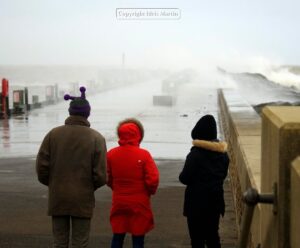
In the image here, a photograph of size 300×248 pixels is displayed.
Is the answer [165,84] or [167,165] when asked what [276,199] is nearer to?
[167,165]

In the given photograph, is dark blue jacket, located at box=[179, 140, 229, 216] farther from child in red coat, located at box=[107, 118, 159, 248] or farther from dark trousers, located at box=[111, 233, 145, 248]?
dark trousers, located at box=[111, 233, 145, 248]

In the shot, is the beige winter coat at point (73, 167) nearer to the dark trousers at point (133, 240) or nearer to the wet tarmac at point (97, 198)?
the dark trousers at point (133, 240)

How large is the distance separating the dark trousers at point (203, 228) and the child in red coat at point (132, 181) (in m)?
0.43

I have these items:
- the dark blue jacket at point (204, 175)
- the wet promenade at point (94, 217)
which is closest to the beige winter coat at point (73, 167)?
the dark blue jacket at point (204, 175)

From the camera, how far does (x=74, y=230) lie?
17.5 ft

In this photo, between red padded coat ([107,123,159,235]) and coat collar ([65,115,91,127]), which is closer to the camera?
coat collar ([65,115,91,127])

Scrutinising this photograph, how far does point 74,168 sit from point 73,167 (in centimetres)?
1

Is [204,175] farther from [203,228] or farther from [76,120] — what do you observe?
[76,120]

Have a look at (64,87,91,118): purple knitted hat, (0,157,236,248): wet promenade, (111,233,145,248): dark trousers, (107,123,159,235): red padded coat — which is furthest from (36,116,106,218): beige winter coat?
(0,157,236,248): wet promenade

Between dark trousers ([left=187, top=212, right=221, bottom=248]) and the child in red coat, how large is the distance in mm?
431

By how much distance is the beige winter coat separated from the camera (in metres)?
5.20

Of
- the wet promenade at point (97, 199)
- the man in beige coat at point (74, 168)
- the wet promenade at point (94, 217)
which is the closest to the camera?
the man in beige coat at point (74, 168)

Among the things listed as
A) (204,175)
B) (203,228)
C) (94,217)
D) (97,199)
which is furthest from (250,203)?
(97,199)

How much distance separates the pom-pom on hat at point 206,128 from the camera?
551 centimetres
